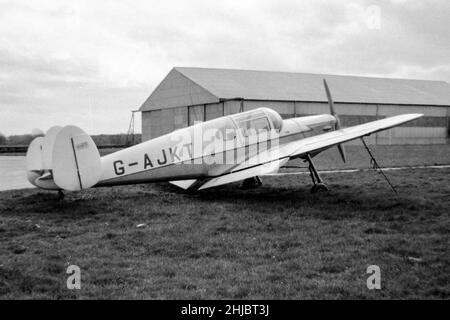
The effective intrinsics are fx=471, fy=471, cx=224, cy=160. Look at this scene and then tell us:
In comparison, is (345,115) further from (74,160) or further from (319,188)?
(74,160)

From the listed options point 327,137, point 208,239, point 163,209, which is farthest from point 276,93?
point 208,239

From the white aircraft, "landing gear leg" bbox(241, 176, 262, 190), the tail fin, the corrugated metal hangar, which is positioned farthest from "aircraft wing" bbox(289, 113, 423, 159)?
the corrugated metal hangar

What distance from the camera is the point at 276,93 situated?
125 ft

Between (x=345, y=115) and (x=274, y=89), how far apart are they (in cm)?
638

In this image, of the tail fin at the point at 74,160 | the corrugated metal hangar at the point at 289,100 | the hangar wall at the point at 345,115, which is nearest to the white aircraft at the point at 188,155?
the tail fin at the point at 74,160

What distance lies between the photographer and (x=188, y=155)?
11125mm

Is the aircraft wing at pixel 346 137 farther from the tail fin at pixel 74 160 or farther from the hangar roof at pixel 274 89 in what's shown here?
the hangar roof at pixel 274 89

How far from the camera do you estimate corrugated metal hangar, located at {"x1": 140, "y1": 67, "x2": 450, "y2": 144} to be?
3606 centimetres

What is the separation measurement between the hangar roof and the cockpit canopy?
21181 millimetres

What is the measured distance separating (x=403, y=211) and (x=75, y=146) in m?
6.53

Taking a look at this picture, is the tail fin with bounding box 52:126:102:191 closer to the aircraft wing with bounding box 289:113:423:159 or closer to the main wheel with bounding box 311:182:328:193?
the aircraft wing with bounding box 289:113:423:159

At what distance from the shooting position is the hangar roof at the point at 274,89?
1441 inches
